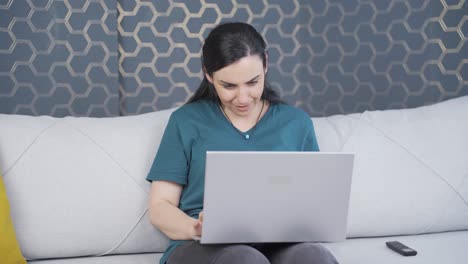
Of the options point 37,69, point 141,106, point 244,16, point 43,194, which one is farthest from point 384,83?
point 43,194

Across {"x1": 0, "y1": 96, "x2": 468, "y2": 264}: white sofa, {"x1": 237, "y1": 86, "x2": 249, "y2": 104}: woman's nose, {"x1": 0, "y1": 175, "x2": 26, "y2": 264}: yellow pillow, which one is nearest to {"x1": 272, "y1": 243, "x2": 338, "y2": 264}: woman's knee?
{"x1": 0, "y1": 96, "x2": 468, "y2": 264}: white sofa

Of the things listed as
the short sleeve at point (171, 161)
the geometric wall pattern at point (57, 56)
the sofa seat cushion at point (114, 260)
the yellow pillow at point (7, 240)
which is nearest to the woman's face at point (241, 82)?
the short sleeve at point (171, 161)

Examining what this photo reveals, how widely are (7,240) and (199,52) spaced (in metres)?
1.42

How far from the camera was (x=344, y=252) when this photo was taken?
2.02m

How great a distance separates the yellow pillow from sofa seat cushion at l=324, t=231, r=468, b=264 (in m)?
0.91

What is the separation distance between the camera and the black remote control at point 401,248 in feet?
6.46

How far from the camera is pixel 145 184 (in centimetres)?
205

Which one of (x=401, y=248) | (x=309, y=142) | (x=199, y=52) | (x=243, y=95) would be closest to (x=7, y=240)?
(x=243, y=95)

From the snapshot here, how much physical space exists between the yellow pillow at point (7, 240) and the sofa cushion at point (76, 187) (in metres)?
0.10

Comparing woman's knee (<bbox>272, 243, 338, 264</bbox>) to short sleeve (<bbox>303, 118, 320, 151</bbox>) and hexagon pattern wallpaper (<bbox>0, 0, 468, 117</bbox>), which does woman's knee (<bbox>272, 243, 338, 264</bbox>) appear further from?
hexagon pattern wallpaper (<bbox>0, 0, 468, 117</bbox>)

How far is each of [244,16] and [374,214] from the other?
1.22 m

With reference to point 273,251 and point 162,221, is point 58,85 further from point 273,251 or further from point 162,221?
point 273,251

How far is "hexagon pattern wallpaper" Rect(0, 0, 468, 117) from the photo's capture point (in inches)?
111

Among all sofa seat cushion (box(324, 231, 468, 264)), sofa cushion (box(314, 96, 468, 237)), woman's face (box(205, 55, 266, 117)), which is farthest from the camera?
sofa cushion (box(314, 96, 468, 237))
